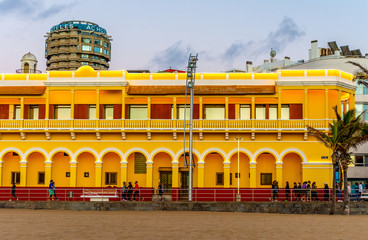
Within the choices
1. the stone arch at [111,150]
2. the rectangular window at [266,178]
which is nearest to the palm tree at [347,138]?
the rectangular window at [266,178]

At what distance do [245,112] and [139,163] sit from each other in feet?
27.5

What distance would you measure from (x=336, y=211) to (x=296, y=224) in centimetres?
789

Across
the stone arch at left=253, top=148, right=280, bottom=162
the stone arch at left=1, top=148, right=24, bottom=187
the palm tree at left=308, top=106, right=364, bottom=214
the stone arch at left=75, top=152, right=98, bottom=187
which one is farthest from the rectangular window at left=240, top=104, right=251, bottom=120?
the stone arch at left=1, top=148, right=24, bottom=187

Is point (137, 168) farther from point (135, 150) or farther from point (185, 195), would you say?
point (185, 195)

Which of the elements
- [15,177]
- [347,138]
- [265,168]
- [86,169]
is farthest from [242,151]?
[15,177]

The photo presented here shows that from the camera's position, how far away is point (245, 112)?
138ft

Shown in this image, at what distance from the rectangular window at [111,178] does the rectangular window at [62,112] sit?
511cm

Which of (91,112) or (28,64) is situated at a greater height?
(28,64)

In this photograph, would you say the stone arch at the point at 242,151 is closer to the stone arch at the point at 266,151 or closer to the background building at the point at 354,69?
the stone arch at the point at 266,151

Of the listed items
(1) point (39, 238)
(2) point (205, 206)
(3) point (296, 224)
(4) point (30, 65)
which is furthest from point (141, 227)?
(4) point (30, 65)

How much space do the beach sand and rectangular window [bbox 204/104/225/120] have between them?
498 inches

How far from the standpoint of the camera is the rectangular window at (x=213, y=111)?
42.3 metres

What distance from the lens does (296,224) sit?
25312mm

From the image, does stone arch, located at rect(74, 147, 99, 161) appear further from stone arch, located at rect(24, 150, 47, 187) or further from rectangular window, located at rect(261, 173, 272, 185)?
rectangular window, located at rect(261, 173, 272, 185)
